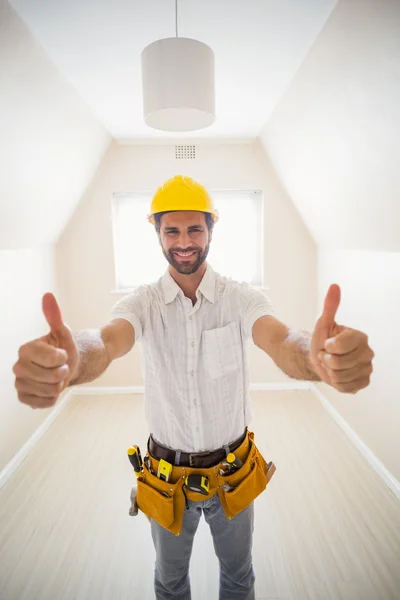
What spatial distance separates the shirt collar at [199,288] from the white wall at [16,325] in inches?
72.7

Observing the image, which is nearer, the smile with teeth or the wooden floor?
the smile with teeth

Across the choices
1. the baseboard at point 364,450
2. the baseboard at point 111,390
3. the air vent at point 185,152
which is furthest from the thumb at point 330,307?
the baseboard at point 111,390

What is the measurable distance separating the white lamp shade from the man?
58 cm

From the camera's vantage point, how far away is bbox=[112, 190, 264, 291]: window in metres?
3.60

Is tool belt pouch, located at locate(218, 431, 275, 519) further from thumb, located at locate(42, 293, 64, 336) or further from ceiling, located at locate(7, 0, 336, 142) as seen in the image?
ceiling, located at locate(7, 0, 336, 142)

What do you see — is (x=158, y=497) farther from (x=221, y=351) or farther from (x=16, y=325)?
(x=16, y=325)

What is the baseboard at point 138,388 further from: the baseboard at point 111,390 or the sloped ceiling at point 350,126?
the sloped ceiling at point 350,126

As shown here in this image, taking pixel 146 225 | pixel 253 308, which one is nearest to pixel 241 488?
pixel 253 308

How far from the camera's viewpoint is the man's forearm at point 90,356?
2.94ft

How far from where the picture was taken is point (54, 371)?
0.70 m

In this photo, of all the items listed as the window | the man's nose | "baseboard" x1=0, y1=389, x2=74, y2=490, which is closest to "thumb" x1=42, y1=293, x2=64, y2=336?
the man's nose

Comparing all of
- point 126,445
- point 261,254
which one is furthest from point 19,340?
point 261,254

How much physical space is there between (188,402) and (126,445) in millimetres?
1977

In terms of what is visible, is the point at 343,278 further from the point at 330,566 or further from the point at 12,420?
the point at 12,420
